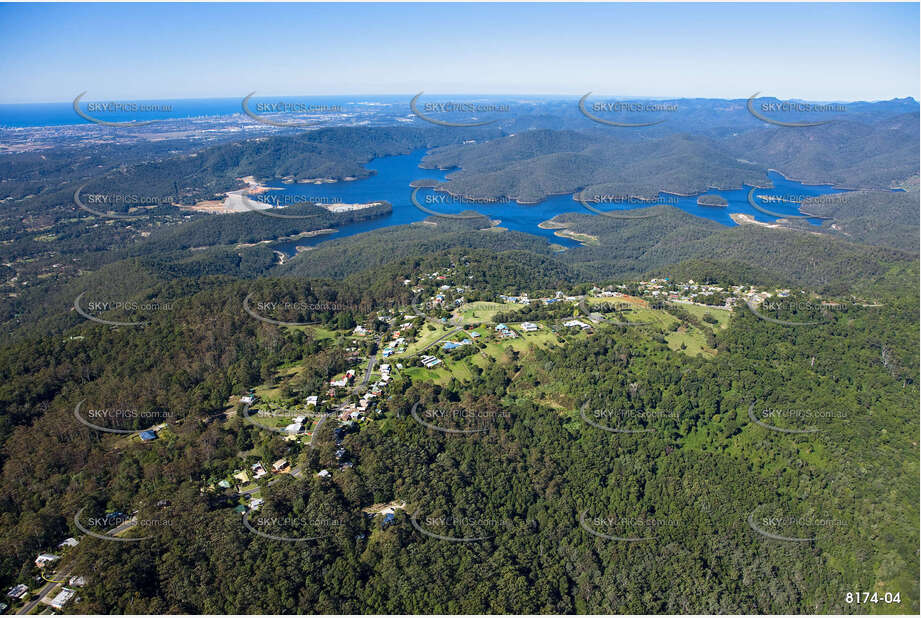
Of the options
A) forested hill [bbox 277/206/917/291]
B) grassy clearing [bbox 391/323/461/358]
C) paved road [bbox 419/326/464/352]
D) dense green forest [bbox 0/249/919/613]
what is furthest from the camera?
forested hill [bbox 277/206/917/291]

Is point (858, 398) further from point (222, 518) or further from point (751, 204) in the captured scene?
point (751, 204)

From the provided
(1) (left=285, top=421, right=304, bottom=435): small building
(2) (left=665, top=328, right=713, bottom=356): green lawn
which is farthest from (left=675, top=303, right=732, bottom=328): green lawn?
(1) (left=285, top=421, right=304, bottom=435): small building

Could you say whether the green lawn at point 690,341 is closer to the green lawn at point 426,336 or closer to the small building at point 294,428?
the green lawn at point 426,336

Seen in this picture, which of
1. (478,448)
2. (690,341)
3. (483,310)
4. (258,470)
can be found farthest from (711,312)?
(258,470)

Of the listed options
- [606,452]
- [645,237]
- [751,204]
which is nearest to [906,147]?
[751,204]

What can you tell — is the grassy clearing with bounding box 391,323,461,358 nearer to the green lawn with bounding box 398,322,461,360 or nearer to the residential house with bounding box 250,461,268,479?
the green lawn with bounding box 398,322,461,360

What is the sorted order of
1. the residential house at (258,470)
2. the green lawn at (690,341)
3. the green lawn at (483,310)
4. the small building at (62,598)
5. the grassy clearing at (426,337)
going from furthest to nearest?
the green lawn at (483,310)
the green lawn at (690,341)
the grassy clearing at (426,337)
the residential house at (258,470)
the small building at (62,598)

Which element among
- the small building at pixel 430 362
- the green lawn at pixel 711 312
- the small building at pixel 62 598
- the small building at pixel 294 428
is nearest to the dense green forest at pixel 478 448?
the green lawn at pixel 711 312

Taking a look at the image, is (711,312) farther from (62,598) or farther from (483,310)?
(62,598)

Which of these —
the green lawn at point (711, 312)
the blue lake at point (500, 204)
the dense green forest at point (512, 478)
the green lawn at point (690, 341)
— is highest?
the blue lake at point (500, 204)
